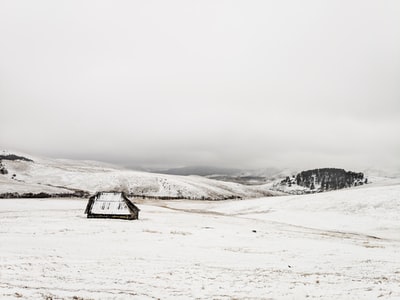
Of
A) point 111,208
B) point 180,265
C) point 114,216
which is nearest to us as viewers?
point 180,265

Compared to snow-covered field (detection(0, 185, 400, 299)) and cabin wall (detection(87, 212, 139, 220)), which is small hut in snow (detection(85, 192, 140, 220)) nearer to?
cabin wall (detection(87, 212, 139, 220))

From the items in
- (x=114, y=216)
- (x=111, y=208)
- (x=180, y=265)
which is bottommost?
(x=114, y=216)

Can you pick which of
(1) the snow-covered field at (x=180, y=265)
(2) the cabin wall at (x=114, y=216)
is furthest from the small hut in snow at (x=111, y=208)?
(1) the snow-covered field at (x=180, y=265)

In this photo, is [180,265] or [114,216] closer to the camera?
[180,265]

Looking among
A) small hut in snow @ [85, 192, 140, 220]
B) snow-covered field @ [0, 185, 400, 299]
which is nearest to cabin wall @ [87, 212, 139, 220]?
small hut in snow @ [85, 192, 140, 220]

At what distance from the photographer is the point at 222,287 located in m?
15.2

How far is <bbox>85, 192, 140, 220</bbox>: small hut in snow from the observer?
49.0m

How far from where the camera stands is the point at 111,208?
5034cm

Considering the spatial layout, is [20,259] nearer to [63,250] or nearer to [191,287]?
[63,250]

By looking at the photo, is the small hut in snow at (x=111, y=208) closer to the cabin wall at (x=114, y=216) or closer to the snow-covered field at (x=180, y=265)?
the cabin wall at (x=114, y=216)

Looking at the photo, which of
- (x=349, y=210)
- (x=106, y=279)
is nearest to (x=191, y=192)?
(x=349, y=210)

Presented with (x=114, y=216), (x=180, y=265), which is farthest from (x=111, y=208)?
(x=180, y=265)

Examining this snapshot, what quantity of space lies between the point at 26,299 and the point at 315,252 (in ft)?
71.6

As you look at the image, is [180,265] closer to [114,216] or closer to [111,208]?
[114,216]
